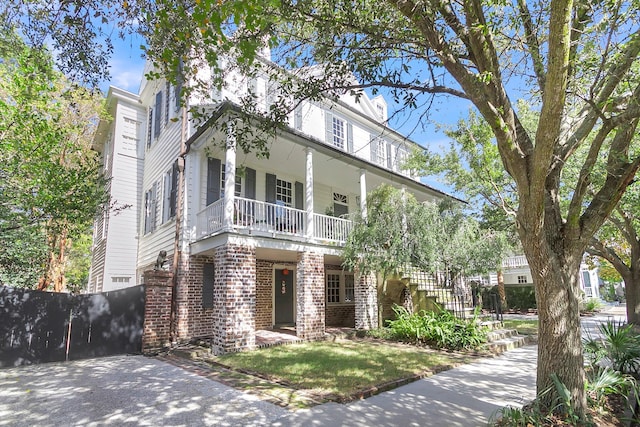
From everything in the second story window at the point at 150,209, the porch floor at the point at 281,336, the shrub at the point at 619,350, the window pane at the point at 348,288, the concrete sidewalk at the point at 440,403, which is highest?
the second story window at the point at 150,209

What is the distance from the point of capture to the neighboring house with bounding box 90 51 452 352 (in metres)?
9.08

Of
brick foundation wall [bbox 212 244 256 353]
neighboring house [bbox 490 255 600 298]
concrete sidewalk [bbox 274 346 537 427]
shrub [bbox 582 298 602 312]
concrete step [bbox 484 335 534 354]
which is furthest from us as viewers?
neighboring house [bbox 490 255 600 298]

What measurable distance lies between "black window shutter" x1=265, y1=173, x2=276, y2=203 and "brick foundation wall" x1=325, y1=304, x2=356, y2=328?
4954 millimetres

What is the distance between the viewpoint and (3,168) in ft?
30.8

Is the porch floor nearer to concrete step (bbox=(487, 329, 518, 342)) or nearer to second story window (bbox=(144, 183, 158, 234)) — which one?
concrete step (bbox=(487, 329, 518, 342))

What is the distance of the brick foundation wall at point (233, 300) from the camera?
8531 millimetres

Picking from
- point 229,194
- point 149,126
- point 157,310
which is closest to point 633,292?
point 229,194

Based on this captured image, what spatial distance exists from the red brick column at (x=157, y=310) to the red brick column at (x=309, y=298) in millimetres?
3502

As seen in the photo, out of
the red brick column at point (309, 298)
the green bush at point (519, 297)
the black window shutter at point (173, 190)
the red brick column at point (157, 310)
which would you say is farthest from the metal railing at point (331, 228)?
the green bush at point (519, 297)

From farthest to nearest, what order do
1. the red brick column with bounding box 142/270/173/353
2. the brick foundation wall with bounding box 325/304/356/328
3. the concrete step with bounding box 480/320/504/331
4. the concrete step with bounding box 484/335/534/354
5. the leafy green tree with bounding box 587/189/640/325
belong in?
the brick foundation wall with bounding box 325/304/356/328
the leafy green tree with bounding box 587/189/640/325
the concrete step with bounding box 480/320/504/331
the red brick column with bounding box 142/270/173/353
the concrete step with bounding box 484/335/534/354

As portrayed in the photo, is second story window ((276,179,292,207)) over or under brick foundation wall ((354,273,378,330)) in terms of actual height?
over

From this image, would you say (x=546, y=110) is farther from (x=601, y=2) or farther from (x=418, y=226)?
(x=418, y=226)

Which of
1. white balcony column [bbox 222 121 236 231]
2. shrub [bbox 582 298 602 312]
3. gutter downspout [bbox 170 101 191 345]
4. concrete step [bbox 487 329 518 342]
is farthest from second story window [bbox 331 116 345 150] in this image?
shrub [bbox 582 298 602 312]

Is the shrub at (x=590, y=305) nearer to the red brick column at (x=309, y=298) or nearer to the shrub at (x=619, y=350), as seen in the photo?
the red brick column at (x=309, y=298)
